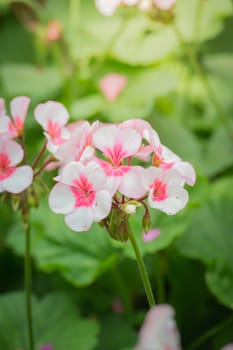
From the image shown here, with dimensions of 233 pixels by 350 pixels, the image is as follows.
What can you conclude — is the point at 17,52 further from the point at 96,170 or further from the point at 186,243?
the point at 96,170

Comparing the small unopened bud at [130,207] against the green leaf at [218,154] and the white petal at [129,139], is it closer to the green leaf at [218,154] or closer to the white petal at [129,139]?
the white petal at [129,139]

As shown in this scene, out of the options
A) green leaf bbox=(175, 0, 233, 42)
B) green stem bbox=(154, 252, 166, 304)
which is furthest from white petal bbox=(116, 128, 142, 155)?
green leaf bbox=(175, 0, 233, 42)

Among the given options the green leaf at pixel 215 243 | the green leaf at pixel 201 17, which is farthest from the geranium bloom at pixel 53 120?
the green leaf at pixel 201 17

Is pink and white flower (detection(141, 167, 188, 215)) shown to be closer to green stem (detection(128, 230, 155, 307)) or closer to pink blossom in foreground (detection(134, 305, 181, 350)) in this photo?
green stem (detection(128, 230, 155, 307))

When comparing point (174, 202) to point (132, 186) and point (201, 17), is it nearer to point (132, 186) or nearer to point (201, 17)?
point (132, 186)

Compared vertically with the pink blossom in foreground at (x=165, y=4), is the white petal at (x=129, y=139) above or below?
above
